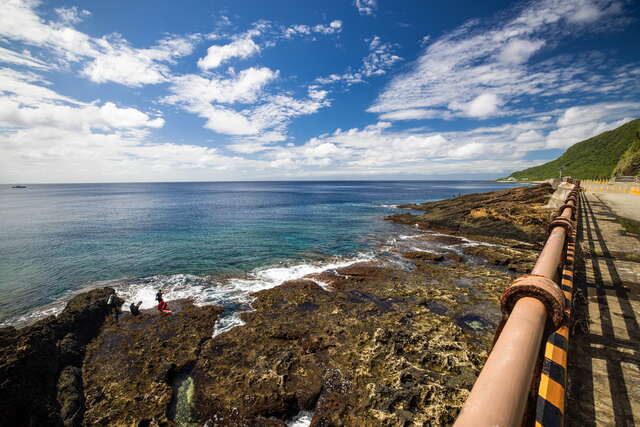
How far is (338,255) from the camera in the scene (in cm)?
2250

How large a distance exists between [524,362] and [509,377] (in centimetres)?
19

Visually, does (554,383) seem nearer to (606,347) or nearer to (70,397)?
(606,347)

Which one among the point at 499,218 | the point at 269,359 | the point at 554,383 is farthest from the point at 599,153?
the point at 554,383

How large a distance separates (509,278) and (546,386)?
677 inches

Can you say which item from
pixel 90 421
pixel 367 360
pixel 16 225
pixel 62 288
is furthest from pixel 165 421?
pixel 16 225

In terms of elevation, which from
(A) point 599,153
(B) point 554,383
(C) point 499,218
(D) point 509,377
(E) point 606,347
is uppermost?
(A) point 599,153

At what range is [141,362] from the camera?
31.3ft

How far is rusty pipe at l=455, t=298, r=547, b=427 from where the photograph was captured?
1138 mm

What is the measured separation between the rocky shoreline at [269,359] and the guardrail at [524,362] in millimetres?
5886

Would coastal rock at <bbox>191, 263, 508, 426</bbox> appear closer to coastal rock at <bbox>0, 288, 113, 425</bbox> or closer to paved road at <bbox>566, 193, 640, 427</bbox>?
coastal rock at <bbox>0, 288, 113, 425</bbox>

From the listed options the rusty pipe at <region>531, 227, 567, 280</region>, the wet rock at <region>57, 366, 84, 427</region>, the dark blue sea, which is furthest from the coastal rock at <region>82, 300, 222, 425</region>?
the rusty pipe at <region>531, 227, 567, 280</region>

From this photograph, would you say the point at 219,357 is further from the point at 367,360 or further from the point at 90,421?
the point at 367,360

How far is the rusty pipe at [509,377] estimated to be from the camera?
1.14 metres

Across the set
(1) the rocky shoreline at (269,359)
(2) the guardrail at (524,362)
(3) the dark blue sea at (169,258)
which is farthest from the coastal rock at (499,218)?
(2) the guardrail at (524,362)
